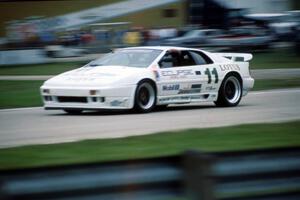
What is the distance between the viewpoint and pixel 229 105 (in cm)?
1542

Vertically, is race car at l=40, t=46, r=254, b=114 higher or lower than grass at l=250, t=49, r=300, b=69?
higher

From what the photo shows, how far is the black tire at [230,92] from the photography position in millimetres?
15266

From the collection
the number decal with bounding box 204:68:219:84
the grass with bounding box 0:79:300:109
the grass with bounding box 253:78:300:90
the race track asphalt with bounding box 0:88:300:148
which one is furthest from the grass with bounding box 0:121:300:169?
the grass with bounding box 253:78:300:90

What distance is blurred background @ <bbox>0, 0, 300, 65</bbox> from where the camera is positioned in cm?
3506

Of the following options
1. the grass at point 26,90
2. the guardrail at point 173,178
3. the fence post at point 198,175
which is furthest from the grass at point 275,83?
the fence post at point 198,175

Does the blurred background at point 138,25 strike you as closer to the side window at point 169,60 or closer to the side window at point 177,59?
the side window at point 177,59

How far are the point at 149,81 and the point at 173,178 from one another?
9091mm

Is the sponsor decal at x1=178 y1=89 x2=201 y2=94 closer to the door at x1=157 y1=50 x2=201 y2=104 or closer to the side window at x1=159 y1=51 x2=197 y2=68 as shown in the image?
the door at x1=157 y1=50 x2=201 y2=104

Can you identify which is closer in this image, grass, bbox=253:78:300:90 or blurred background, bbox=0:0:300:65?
grass, bbox=253:78:300:90

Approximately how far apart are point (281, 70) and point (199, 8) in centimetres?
2366

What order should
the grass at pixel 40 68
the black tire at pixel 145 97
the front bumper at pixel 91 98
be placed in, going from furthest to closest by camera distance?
the grass at pixel 40 68 → the black tire at pixel 145 97 → the front bumper at pixel 91 98

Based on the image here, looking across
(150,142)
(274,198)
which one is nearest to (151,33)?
(150,142)

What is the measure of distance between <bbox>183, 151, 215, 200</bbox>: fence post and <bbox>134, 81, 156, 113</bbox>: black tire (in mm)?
8802

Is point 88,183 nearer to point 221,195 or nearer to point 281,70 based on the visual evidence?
point 221,195
